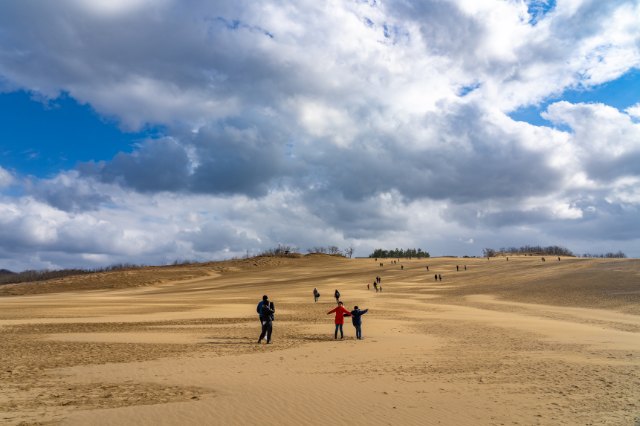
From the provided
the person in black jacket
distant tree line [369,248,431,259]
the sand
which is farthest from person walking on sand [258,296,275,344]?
distant tree line [369,248,431,259]

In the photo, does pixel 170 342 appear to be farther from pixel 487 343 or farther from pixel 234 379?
pixel 487 343

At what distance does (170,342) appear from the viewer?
21.0 metres

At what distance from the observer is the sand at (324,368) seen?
31.9 feet

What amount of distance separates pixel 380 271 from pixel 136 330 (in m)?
64.6

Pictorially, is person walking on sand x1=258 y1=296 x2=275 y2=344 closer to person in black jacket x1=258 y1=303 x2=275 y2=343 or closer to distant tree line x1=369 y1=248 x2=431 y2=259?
person in black jacket x1=258 y1=303 x2=275 y2=343

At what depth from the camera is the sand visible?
9.73m

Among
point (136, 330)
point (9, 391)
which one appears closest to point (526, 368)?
point (9, 391)

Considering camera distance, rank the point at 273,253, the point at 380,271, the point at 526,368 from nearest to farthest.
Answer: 1. the point at 526,368
2. the point at 380,271
3. the point at 273,253

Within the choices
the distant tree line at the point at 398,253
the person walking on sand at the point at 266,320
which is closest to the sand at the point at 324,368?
the person walking on sand at the point at 266,320

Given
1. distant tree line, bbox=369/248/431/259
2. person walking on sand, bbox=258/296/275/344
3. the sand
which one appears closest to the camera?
the sand

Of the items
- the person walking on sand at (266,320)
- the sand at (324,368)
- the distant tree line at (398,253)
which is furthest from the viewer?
the distant tree line at (398,253)

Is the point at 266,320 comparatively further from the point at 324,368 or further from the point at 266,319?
the point at 324,368

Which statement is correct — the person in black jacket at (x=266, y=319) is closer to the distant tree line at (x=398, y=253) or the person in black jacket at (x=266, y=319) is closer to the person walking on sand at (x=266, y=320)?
the person walking on sand at (x=266, y=320)

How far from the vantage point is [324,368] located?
48.3ft
